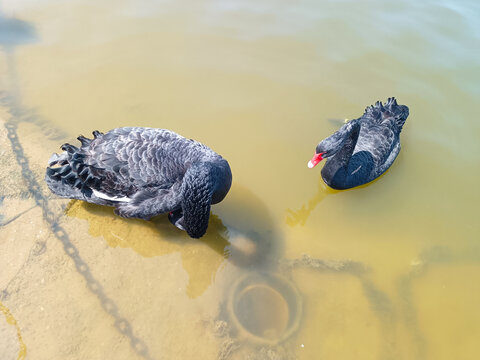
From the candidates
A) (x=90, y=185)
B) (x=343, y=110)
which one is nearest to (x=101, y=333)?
(x=90, y=185)

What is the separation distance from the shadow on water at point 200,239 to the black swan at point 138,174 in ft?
1.06

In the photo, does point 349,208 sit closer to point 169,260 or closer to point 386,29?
point 169,260

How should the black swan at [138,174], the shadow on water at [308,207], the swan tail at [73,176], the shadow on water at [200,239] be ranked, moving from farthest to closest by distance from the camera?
the shadow on water at [308,207], the shadow on water at [200,239], the swan tail at [73,176], the black swan at [138,174]

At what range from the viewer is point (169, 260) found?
165 inches

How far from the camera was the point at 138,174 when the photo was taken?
155 inches

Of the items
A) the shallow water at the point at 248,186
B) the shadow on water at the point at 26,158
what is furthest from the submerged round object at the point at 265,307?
the shadow on water at the point at 26,158

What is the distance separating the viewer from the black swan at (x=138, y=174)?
391cm

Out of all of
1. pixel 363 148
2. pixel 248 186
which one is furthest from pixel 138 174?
pixel 363 148

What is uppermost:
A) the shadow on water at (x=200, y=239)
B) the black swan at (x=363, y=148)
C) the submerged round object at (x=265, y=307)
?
the black swan at (x=363, y=148)

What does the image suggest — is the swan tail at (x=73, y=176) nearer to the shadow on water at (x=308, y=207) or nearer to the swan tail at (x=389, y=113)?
the shadow on water at (x=308, y=207)

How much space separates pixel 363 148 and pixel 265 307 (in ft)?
9.52

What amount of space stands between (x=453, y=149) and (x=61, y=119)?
6.46 m

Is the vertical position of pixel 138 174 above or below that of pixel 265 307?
above

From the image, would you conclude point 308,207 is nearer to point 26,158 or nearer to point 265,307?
point 265,307
